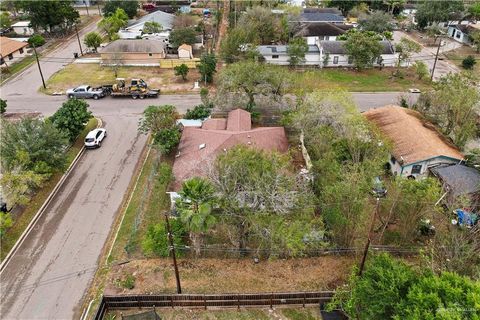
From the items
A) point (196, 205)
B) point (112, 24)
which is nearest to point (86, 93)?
point (112, 24)

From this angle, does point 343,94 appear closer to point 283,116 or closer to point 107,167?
point 283,116

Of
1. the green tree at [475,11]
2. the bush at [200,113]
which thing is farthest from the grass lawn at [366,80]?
the green tree at [475,11]

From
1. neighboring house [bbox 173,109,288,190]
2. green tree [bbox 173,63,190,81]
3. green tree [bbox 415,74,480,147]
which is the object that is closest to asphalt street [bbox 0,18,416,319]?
neighboring house [bbox 173,109,288,190]

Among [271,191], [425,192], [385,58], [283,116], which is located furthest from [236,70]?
[385,58]

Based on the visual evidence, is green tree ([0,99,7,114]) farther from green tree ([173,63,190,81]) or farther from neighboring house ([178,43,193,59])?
neighboring house ([178,43,193,59])

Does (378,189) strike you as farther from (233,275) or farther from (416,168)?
(233,275)

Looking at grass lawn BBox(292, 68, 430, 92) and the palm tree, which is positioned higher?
the palm tree
